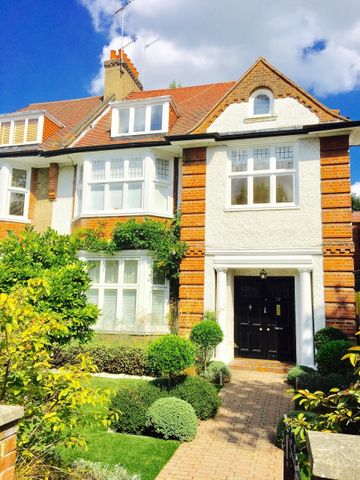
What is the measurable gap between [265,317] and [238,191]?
4.36 meters

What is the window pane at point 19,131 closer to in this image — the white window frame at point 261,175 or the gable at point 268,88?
the gable at point 268,88

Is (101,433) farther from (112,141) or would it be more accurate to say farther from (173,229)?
(112,141)

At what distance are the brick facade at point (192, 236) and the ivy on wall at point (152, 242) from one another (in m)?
0.40

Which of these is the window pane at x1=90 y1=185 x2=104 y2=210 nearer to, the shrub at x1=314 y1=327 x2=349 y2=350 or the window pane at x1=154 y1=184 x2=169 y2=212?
the window pane at x1=154 y1=184 x2=169 y2=212

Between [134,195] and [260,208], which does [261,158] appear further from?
[134,195]

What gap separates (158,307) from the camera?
Answer: 1345 cm

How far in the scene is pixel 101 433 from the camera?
671 centimetres

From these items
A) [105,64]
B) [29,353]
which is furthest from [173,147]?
[29,353]

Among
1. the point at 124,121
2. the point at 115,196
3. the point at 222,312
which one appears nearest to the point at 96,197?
the point at 115,196

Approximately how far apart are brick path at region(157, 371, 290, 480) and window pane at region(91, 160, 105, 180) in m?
9.00

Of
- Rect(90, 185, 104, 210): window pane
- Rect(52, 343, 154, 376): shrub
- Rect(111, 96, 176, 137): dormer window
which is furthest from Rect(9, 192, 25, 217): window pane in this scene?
Rect(52, 343, 154, 376): shrub

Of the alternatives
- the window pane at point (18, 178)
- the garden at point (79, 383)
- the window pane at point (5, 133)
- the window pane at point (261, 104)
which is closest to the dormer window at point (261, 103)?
the window pane at point (261, 104)

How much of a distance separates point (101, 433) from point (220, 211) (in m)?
7.91

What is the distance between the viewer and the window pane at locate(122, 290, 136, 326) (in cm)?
1321
